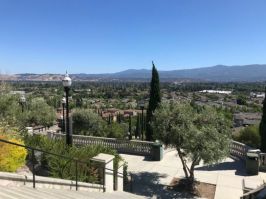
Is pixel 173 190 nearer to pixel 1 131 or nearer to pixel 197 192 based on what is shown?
pixel 197 192

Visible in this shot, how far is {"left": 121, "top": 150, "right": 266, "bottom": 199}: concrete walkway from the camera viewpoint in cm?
1167

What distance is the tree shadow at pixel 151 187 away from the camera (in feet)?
37.3

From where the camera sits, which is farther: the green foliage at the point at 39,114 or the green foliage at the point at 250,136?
the green foliage at the point at 39,114

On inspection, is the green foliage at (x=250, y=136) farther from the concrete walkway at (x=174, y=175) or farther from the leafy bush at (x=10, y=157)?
the leafy bush at (x=10, y=157)

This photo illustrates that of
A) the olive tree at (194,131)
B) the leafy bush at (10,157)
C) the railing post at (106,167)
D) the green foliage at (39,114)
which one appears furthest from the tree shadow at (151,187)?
the green foliage at (39,114)

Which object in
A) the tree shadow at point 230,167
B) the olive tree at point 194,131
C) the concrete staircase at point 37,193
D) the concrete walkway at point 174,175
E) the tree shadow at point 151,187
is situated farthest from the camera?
the tree shadow at point 230,167

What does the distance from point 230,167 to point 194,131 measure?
15.3 feet

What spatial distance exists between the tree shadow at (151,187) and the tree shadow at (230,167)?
89.7 inches

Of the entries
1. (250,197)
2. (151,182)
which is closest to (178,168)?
(151,182)

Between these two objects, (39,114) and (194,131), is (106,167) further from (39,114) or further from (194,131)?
(39,114)

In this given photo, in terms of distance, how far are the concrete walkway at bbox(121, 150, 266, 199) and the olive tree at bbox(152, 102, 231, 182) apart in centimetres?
121

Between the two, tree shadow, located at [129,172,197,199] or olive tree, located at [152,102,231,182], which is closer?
olive tree, located at [152,102,231,182]

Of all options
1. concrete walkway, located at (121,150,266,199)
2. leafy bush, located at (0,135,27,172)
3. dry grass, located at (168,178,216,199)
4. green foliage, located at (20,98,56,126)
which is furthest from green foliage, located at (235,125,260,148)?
green foliage, located at (20,98,56,126)

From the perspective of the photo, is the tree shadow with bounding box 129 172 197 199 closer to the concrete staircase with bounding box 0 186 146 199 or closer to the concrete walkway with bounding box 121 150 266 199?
the concrete walkway with bounding box 121 150 266 199
